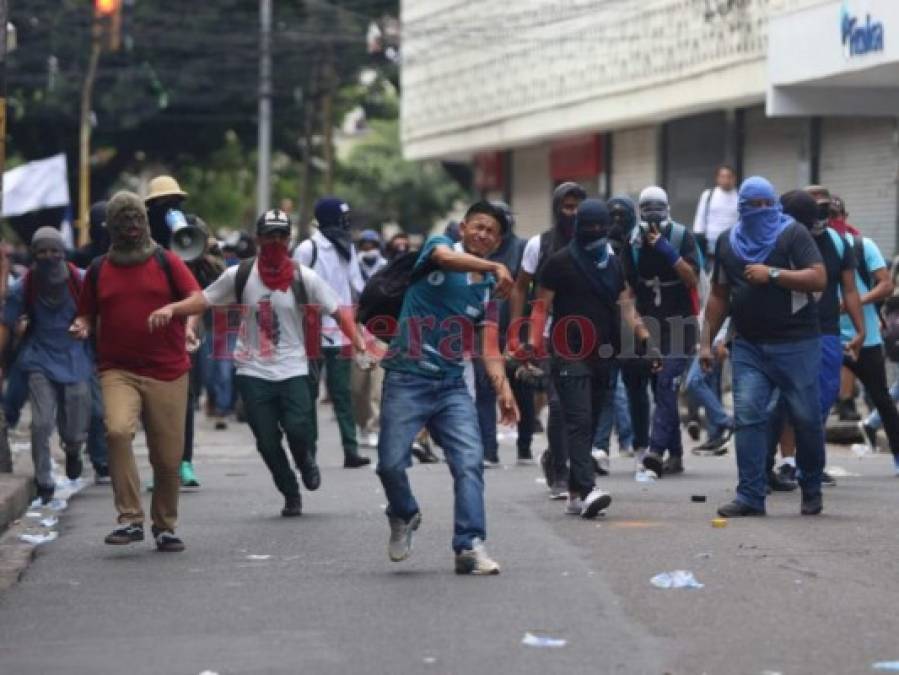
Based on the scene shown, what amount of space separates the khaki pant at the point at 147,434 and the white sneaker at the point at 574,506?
7.55 feet

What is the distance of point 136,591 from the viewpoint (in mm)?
9836

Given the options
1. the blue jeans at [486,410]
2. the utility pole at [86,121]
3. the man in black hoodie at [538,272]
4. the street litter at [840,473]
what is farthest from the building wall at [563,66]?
the man in black hoodie at [538,272]

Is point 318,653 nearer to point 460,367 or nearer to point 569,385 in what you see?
point 460,367

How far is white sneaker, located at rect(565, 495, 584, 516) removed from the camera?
12312 mm

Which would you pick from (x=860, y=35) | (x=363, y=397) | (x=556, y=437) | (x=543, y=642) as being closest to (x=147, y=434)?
(x=556, y=437)

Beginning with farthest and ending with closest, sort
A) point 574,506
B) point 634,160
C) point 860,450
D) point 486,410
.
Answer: point 634,160 < point 860,450 < point 486,410 < point 574,506

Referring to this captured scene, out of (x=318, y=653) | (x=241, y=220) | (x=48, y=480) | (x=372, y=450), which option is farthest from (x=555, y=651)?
(x=241, y=220)

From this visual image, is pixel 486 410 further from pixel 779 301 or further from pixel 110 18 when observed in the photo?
pixel 110 18

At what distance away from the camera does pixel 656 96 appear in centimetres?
3150

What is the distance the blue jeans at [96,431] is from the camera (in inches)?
593

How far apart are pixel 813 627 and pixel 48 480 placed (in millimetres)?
6874

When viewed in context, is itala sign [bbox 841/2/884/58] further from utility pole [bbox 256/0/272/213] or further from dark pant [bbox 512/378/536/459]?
utility pole [bbox 256/0/272/213]

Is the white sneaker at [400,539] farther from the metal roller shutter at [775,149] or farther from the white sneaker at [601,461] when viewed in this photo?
the metal roller shutter at [775,149]

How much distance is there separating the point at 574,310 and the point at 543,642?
4.34 m
